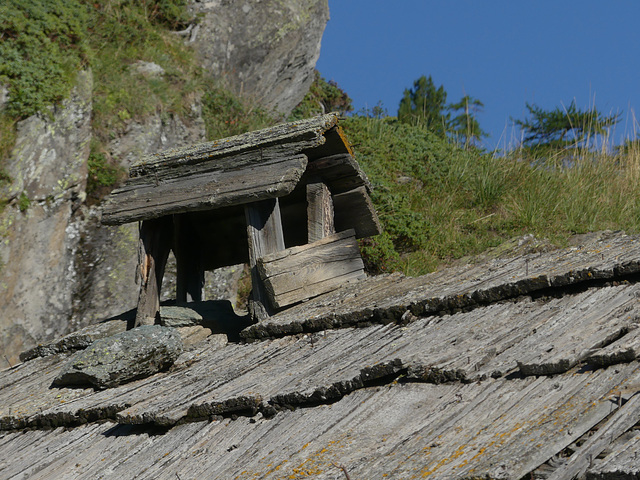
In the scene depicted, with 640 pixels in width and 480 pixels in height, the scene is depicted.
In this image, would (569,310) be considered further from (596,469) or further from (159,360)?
(159,360)

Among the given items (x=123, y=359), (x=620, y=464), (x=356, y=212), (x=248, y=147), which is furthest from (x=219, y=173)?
(x=620, y=464)

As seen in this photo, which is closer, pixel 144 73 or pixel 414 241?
pixel 414 241

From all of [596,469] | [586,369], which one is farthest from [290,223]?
[596,469]

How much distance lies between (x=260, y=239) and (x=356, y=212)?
1079mm

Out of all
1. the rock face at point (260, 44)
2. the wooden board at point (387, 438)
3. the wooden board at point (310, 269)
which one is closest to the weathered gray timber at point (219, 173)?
the wooden board at point (310, 269)

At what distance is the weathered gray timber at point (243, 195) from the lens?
Answer: 5.39 m

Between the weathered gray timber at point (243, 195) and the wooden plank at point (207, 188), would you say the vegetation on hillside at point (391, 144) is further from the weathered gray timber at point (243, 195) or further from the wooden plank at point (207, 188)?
the wooden plank at point (207, 188)

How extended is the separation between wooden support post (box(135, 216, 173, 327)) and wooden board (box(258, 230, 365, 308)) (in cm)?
104

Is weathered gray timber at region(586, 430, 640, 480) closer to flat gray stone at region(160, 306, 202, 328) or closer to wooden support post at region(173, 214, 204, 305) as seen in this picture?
flat gray stone at region(160, 306, 202, 328)

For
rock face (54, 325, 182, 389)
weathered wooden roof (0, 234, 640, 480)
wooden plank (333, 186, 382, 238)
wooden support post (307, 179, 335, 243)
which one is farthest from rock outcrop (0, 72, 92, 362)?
wooden support post (307, 179, 335, 243)

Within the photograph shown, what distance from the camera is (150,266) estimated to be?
580cm

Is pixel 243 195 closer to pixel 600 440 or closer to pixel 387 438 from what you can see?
pixel 387 438

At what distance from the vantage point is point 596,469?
1937 mm

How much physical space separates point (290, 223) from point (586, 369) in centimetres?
418
